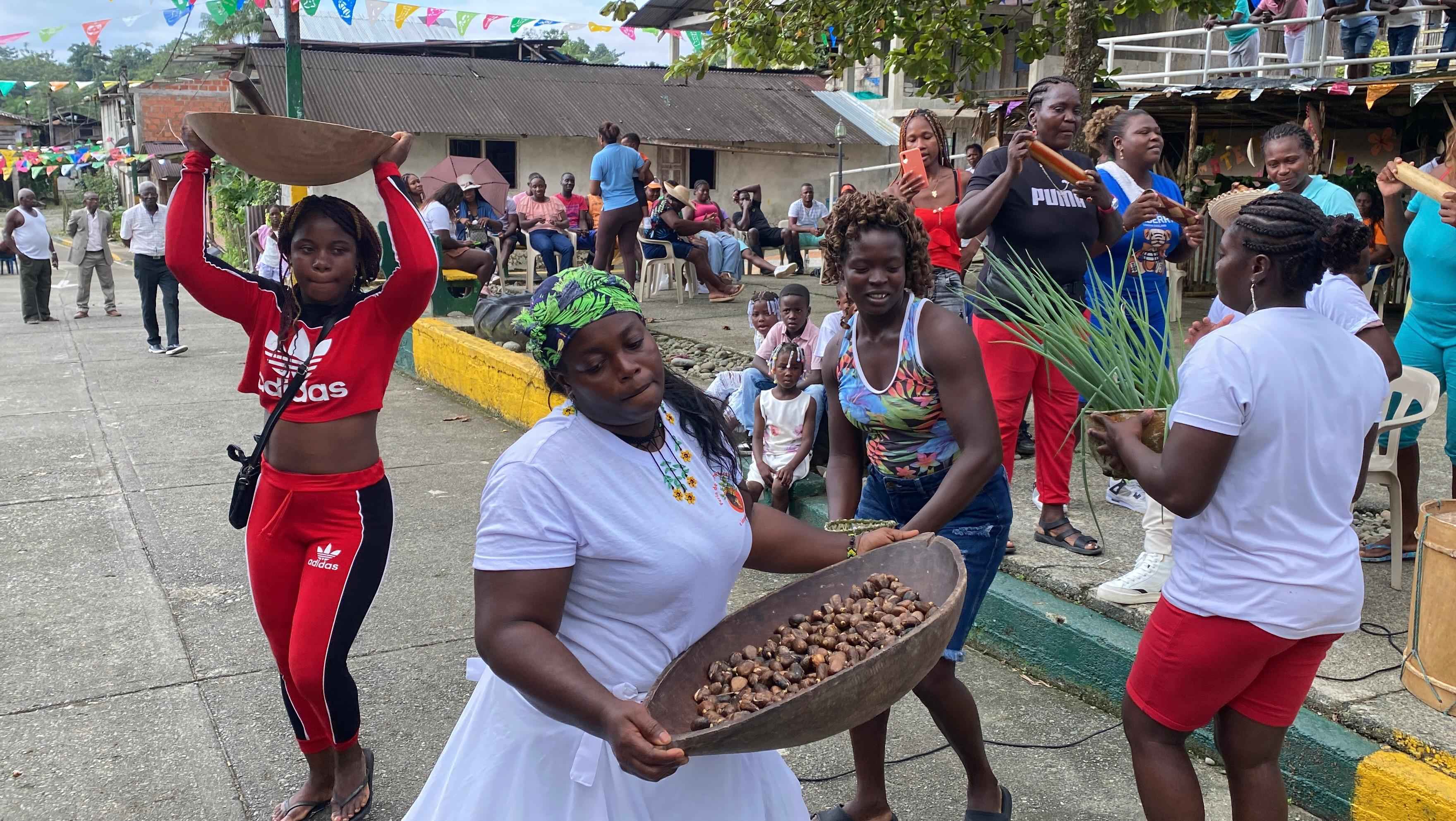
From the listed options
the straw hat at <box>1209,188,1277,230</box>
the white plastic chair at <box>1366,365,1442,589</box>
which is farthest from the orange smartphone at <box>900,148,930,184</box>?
the white plastic chair at <box>1366,365,1442,589</box>

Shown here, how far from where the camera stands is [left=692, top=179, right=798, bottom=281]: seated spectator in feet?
45.0

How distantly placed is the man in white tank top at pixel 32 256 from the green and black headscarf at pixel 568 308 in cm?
1535

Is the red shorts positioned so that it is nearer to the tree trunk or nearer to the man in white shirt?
the tree trunk

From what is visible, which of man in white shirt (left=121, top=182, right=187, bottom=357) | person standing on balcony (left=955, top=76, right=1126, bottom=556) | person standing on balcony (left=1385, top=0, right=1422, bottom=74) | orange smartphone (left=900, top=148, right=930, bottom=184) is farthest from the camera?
man in white shirt (left=121, top=182, right=187, bottom=357)

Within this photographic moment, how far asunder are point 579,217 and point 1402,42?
995 centimetres

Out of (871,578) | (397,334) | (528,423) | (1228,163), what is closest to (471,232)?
(528,423)

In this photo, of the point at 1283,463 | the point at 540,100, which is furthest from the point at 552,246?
the point at 540,100

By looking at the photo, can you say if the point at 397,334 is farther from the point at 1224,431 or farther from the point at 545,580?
the point at 1224,431

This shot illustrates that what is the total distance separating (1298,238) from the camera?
247 cm

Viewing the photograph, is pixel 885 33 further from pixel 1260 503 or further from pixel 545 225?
pixel 545 225

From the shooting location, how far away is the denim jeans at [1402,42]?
11.8 m

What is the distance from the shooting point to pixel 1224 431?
240 cm

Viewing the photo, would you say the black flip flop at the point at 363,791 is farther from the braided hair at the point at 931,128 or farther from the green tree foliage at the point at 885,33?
the green tree foliage at the point at 885,33

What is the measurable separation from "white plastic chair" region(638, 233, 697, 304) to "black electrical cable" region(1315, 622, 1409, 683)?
9617 mm
